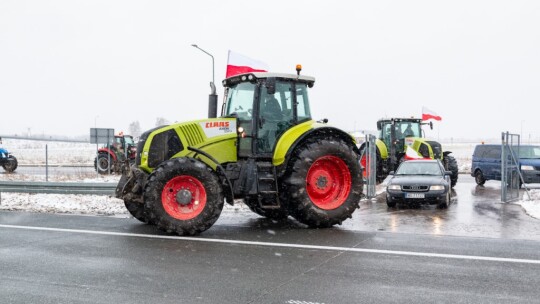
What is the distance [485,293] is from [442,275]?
2.39 ft

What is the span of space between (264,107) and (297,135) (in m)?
0.82

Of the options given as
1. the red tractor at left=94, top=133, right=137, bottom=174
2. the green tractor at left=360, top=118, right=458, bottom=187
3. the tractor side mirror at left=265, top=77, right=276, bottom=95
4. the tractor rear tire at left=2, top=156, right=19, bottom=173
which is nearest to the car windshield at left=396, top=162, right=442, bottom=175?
the green tractor at left=360, top=118, right=458, bottom=187

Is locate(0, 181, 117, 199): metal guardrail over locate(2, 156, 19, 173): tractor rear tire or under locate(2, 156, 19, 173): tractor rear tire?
over

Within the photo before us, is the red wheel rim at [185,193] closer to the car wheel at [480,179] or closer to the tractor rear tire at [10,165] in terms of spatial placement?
the car wheel at [480,179]

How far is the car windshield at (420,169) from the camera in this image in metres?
14.6

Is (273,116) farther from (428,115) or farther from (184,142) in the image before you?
(428,115)

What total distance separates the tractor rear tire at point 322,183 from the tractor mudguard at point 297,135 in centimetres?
17

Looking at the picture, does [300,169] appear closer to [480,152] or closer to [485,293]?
[485,293]

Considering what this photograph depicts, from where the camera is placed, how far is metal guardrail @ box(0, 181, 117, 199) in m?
13.1

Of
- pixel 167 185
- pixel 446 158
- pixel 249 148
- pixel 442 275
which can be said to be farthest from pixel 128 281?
pixel 446 158

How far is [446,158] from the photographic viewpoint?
21000 mm

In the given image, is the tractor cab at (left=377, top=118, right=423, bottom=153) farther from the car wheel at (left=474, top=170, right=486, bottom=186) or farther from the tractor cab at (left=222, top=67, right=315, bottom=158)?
the tractor cab at (left=222, top=67, right=315, bottom=158)

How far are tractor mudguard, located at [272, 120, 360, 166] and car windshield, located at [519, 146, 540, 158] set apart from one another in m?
13.0

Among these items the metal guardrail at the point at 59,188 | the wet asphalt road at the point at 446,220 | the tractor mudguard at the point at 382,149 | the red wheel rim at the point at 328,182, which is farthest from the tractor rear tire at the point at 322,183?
the tractor mudguard at the point at 382,149
